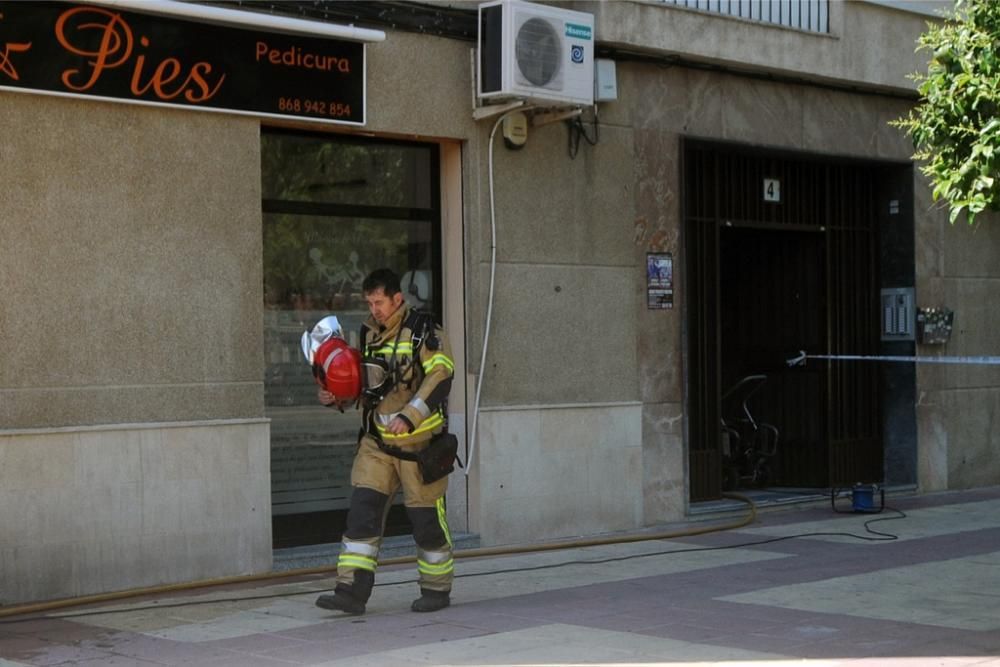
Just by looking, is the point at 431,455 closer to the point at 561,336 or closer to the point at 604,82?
the point at 561,336

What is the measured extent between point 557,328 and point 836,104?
4402 millimetres

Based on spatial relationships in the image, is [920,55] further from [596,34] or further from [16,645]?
[16,645]

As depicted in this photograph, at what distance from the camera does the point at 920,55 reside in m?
15.8

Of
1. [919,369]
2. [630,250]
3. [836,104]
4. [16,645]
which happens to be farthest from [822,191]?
[16,645]

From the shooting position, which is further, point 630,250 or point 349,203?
point 630,250

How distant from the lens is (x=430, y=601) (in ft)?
29.8

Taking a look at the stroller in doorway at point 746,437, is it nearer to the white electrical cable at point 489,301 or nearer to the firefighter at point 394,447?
the white electrical cable at point 489,301

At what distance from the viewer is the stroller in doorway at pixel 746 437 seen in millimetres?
15477

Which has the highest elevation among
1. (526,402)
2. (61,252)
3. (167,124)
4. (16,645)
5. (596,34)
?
(596,34)

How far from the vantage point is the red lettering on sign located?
31.7 feet

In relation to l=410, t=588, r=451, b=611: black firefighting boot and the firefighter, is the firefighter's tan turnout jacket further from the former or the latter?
l=410, t=588, r=451, b=611: black firefighting boot

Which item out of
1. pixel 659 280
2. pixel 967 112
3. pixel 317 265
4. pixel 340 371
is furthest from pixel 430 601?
pixel 659 280

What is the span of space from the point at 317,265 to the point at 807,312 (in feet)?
20.4

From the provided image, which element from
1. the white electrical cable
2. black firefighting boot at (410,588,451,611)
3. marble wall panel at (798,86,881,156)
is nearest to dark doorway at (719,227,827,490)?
marble wall panel at (798,86,881,156)
